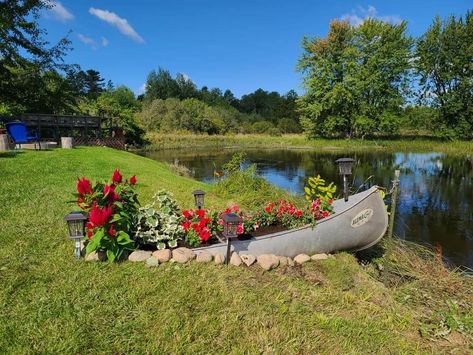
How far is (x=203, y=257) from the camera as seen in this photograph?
12.8ft

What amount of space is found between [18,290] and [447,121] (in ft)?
125

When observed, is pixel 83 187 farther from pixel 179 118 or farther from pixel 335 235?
pixel 179 118

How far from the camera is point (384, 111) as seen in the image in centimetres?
3462

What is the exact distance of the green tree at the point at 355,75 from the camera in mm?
33844

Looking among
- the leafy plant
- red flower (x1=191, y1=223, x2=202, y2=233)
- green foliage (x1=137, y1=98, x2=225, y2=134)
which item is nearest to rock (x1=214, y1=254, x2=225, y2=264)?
red flower (x1=191, y1=223, x2=202, y2=233)

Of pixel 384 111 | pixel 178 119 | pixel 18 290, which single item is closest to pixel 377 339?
pixel 18 290

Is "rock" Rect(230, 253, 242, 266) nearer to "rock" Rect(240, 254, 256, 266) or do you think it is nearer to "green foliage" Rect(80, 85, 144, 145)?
"rock" Rect(240, 254, 256, 266)

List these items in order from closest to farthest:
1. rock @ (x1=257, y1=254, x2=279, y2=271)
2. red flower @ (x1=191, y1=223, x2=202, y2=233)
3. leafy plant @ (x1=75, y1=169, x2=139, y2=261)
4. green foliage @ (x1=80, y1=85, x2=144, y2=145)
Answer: leafy plant @ (x1=75, y1=169, x2=139, y2=261), rock @ (x1=257, y1=254, x2=279, y2=271), red flower @ (x1=191, y1=223, x2=202, y2=233), green foliage @ (x1=80, y1=85, x2=144, y2=145)

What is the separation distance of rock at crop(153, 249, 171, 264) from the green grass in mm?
27553

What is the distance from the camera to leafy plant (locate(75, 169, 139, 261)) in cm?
342

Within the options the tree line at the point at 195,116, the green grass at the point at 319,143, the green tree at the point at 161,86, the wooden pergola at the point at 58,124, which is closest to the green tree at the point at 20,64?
the wooden pergola at the point at 58,124

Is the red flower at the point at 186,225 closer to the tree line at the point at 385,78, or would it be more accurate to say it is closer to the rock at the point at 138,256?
the rock at the point at 138,256

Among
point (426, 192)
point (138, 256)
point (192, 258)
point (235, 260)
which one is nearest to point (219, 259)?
point (235, 260)

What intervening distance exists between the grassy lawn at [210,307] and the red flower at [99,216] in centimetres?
54
